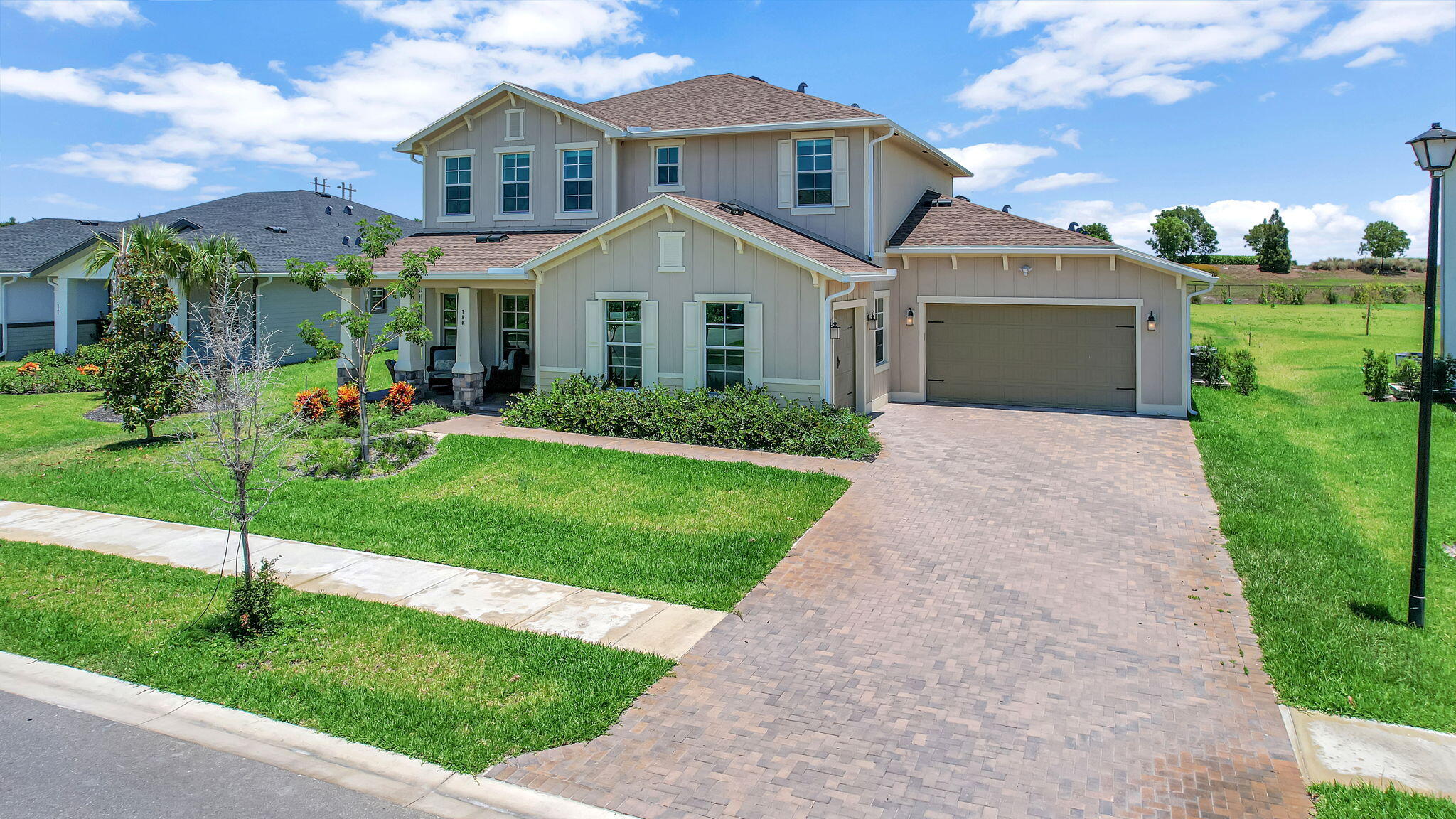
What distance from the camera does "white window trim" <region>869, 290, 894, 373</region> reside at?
62.1 feet

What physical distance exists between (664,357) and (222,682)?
1086 cm

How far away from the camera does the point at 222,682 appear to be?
23.8ft

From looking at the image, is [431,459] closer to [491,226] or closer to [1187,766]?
[491,226]

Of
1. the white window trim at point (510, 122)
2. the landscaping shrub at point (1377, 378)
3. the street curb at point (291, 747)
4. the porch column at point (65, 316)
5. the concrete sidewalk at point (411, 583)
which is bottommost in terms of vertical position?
the street curb at point (291, 747)

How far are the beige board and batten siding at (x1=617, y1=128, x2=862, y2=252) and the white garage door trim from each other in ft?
7.70

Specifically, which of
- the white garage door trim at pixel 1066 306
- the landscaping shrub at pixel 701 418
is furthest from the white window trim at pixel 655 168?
the white garage door trim at pixel 1066 306

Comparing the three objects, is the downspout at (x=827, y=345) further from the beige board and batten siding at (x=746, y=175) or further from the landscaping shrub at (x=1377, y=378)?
the landscaping shrub at (x=1377, y=378)

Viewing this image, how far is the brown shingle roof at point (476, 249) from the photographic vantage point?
1912 cm

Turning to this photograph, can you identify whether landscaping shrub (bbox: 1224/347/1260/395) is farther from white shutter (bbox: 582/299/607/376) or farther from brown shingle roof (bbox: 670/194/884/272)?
white shutter (bbox: 582/299/607/376)

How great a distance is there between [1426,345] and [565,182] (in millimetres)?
16667

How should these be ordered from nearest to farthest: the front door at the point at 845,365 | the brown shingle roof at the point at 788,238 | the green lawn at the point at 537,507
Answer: the green lawn at the point at 537,507 → the brown shingle roof at the point at 788,238 → the front door at the point at 845,365

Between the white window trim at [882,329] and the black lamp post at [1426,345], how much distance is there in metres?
11.1

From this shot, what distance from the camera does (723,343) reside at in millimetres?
16891

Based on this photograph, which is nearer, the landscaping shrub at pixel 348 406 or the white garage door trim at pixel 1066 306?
the landscaping shrub at pixel 348 406
